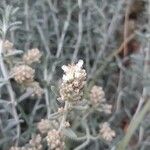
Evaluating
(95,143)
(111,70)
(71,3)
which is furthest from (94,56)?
(95,143)

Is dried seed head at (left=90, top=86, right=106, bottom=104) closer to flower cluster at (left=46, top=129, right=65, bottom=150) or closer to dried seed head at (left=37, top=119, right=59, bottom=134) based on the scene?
dried seed head at (left=37, top=119, right=59, bottom=134)

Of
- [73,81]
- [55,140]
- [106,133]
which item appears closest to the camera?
[73,81]

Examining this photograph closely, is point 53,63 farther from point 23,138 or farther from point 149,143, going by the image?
point 149,143

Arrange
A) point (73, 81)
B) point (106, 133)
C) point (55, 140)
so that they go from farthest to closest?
point (106, 133) < point (55, 140) < point (73, 81)

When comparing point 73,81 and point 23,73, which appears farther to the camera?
point 23,73

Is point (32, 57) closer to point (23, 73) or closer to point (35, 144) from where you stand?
point (23, 73)

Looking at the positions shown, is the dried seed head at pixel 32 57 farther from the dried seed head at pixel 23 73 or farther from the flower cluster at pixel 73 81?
the flower cluster at pixel 73 81

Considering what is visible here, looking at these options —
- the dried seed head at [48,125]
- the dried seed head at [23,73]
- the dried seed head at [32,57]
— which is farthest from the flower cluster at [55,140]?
the dried seed head at [32,57]

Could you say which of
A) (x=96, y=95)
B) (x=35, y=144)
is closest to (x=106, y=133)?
(x=96, y=95)

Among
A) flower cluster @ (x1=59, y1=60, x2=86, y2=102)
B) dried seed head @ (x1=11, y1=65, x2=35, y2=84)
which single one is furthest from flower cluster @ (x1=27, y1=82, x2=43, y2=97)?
flower cluster @ (x1=59, y1=60, x2=86, y2=102)

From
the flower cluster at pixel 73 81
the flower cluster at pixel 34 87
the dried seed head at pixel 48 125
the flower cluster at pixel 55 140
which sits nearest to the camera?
the flower cluster at pixel 73 81

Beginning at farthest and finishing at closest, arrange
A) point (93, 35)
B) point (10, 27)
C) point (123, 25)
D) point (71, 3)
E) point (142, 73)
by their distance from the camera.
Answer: point (123, 25) → point (93, 35) → point (71, 3) → point (142, 73) → point (10, 27)
